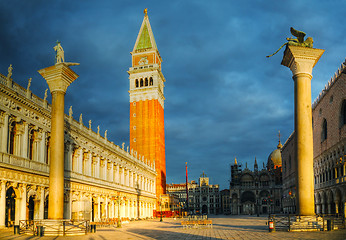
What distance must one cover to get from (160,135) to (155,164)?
26.3 feet

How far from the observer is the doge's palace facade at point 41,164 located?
3194 cm

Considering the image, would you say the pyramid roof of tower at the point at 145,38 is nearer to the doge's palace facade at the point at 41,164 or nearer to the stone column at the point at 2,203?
the doge's palace facade at the point at 41,164

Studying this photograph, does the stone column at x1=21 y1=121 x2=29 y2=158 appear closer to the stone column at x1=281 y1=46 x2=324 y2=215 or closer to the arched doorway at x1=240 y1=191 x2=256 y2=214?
the stone column at x1=281 y1=46 x2=324 y2=215

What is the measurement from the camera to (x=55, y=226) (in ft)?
80.8

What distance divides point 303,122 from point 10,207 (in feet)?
85.1

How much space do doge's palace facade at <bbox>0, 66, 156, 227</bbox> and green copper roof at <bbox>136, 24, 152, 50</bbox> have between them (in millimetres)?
45578

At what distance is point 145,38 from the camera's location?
102812 mm

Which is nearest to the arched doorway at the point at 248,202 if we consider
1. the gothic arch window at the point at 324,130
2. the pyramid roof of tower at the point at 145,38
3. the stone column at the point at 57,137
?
the pyramid roof of tower at the point at 145,38

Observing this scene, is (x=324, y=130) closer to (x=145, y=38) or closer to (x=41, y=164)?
(x=41, y=164)

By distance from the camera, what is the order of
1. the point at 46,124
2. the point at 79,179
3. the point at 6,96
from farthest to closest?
the point at 79,179 → the point at 46,124 → the point at 6,96

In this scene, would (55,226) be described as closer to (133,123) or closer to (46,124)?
(46,124)

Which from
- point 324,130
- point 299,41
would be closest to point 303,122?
point 299,41

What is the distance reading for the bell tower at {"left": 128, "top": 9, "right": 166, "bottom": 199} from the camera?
94625mm

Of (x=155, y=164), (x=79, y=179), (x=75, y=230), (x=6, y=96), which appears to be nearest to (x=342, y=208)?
(x=79, y=179)
